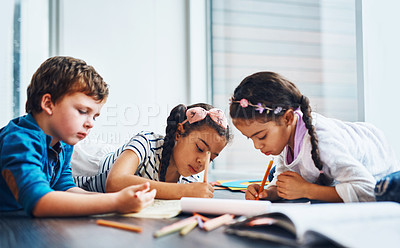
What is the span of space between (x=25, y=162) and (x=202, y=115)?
1.91 feet

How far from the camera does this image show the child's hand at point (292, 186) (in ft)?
3.21

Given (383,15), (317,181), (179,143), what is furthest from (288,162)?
(383,15)

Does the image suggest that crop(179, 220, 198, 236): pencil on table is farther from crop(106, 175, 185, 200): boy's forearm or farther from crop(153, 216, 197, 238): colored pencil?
crop(106, 175, 185, 200): boy's forearm

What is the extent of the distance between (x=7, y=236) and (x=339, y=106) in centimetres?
143

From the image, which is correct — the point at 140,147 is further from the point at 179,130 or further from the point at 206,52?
the point at 206,52

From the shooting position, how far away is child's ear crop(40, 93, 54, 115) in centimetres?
88

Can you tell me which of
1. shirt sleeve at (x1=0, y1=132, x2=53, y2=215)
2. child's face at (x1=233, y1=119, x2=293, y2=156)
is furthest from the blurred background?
shirt sleeve at (x1=0, y1=132, x2=53, y2=215)

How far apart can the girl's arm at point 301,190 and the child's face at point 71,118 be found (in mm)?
549

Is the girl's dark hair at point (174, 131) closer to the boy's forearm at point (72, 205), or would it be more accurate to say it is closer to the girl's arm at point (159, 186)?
the girl's arm at point (159, 186)

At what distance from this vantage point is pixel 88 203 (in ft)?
2.42

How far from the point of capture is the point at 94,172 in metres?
1.46

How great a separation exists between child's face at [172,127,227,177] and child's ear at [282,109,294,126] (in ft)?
0.71

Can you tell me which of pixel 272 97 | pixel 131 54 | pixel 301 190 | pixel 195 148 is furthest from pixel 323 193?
pixel 131 54

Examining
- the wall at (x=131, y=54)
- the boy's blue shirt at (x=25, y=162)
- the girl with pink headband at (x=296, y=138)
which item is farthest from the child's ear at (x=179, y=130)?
the wall at (x=131, y=54)
